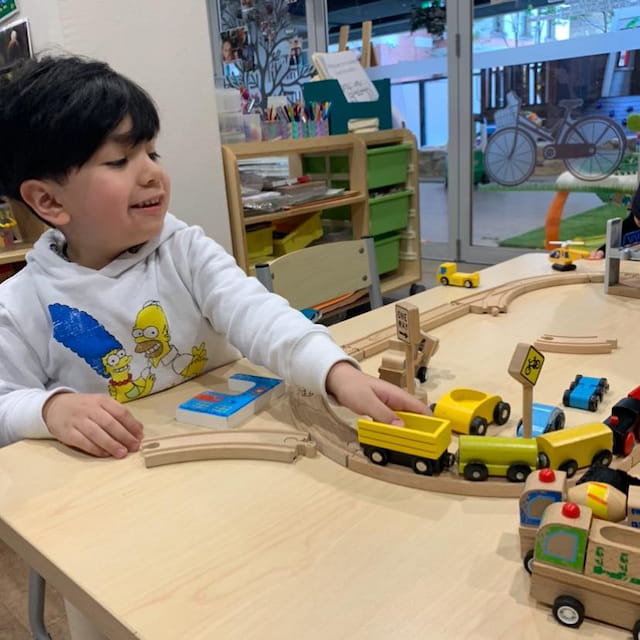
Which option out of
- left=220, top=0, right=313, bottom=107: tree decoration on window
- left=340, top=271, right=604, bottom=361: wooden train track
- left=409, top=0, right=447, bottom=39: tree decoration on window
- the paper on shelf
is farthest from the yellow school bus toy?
left=220, top=0, right=313, bottom=107: tree decoration on window

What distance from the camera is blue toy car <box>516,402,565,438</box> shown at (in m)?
0.61

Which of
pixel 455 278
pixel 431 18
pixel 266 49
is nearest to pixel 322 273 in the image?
pixel 455 278

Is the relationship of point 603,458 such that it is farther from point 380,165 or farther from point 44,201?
point 380,165

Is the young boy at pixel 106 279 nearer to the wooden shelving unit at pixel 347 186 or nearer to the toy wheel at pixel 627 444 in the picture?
the toy wheel at pixel 627 444

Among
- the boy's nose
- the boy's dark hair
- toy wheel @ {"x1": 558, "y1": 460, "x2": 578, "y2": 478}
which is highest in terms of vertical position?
the boy's dark hair

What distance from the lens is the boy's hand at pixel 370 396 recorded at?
611 millimetres

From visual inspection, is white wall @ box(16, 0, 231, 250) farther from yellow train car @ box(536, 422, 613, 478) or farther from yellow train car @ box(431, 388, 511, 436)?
yellow train car @ box(536, 422, 613, 478)

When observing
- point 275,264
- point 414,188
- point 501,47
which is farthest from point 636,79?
point 275,264

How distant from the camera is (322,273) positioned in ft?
4.15

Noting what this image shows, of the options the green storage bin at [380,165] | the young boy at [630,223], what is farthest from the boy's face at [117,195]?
the green storage bin at [380,165]

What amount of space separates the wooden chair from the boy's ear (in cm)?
40

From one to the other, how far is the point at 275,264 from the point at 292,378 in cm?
49

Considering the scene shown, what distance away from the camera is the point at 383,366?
72 centimetres

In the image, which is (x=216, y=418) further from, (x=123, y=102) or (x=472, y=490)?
(x=123, y=102)
